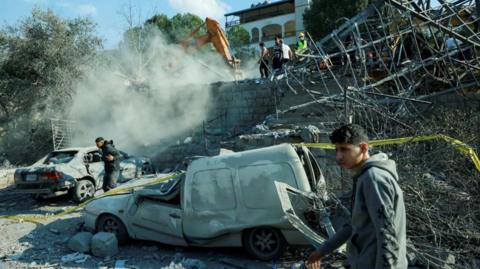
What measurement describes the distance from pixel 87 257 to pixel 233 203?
2.48m

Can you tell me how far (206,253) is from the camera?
21.5 ft

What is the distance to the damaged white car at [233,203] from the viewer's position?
19.0ft

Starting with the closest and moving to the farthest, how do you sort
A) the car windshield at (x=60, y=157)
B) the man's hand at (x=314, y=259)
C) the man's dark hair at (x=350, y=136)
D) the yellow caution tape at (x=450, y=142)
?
the man's dark hair at (x=350, y=136) < the man's hand at (x=314, y=259) < the yellow caution tape at (x=450, y=142) < the car windshield at (x=60, y=157)

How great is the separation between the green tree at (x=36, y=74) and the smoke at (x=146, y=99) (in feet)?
2.79

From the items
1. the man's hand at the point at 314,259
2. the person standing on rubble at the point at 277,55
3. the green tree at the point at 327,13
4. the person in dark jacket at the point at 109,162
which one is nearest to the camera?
the man's hand at the point at 314,259

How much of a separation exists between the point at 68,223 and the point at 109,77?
12179 millimetres

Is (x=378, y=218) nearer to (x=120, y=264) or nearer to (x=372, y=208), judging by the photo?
(x=372, y=208)

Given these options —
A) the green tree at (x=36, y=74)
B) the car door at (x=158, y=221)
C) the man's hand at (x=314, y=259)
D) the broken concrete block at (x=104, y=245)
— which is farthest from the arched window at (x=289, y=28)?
the man's hand at (x=314, y=259)

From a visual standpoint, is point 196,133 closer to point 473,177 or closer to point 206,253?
point 206,253

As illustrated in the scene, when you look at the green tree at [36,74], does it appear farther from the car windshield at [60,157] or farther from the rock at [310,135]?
the rock at [310,135]

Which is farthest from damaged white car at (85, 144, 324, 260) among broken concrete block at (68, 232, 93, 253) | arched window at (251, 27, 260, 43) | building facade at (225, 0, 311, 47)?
arched window at (251, 27, 260, 43)

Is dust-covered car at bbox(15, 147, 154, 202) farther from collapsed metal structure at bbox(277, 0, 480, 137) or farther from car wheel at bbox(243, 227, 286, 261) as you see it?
car wheel at bbox(243, 227, 286, 261)

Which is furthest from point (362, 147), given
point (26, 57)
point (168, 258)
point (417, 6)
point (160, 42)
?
point (160, 42)

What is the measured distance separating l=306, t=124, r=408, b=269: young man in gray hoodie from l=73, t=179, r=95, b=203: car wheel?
29.4 ft
